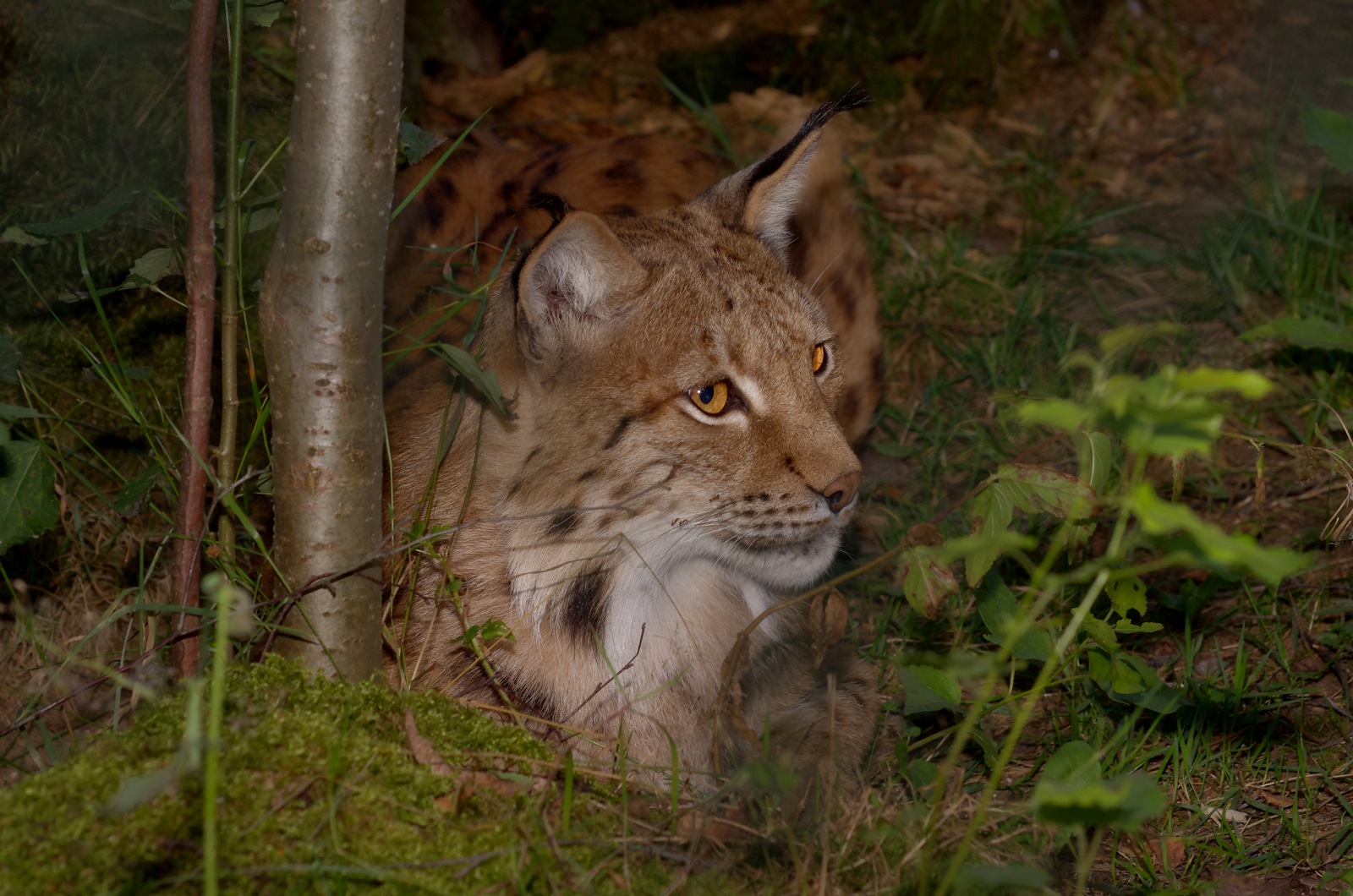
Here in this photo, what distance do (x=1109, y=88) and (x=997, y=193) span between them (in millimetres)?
1145

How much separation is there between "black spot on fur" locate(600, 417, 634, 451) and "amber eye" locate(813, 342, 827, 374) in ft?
2.09

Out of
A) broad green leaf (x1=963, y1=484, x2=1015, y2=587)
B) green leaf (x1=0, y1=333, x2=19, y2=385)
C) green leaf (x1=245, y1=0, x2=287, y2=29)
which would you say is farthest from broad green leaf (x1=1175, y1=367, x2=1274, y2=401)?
green leaf (x1=0, y1=333, x2=19, y2=385)

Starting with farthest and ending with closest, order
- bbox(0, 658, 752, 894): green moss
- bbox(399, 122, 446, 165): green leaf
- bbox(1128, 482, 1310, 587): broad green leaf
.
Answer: bbox(399, 122, 446, 165): green leaf → bbox(0, 658, 752, 894): green moss → bbox(1128, 482, 1310, 587): broad green leaf

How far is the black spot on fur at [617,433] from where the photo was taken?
291cm

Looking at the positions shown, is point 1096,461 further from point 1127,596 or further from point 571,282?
point 571,282

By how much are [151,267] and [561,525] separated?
3.85 feet

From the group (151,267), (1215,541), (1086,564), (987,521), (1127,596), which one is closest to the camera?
(1215,541)

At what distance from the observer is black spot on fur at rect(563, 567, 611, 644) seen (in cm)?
297

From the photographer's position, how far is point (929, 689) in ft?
9.68

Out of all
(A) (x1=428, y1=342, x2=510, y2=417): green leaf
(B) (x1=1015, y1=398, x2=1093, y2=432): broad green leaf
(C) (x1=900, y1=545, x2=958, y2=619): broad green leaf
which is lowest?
(C) (x1=900, y1=545, x2=958, y2=619): broad green leaf

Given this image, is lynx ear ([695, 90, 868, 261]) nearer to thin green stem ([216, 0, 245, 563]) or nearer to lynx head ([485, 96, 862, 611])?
lynx head ([485, 96, 862, 611])

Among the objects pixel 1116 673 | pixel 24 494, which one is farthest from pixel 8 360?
pixel 1116 673

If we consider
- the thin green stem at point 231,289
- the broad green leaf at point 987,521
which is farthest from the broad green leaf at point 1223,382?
the thin green stem at point 231,289

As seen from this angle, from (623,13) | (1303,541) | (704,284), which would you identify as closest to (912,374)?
(1303,541)
